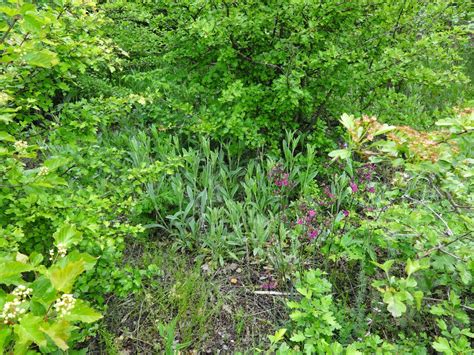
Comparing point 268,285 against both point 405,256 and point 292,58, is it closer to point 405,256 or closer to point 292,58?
point 405,256

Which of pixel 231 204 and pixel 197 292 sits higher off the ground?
pixel 231 204

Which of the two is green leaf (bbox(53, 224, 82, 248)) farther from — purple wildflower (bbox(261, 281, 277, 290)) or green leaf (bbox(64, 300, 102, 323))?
purple wildflower (bbox(261, 281, 277, 290))

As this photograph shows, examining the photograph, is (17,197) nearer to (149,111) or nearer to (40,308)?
(40,308)

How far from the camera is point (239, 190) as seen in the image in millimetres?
3094

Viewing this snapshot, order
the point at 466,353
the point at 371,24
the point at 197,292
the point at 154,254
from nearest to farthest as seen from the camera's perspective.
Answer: the point at 466,353 → the point at 197,292 → the point at 154,254 → the point at 371,24

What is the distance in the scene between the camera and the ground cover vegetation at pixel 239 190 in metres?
1.52

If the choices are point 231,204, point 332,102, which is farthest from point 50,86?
point 332,102

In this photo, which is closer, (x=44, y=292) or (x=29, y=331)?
(x=29, y=331)

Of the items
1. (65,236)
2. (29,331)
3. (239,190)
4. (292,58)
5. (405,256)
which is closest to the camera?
(29,331)

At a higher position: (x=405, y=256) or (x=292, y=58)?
(x=292, y=58)

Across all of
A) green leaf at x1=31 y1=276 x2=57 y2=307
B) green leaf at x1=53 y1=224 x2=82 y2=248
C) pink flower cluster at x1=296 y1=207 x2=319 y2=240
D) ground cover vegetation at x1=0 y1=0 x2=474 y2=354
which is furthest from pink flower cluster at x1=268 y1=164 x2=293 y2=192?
green leaf at x1=31 y1=276 x2=57 y2=307

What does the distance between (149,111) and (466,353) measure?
2.70 m

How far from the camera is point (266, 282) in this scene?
91.6 inches

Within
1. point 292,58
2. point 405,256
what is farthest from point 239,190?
point 405,256
